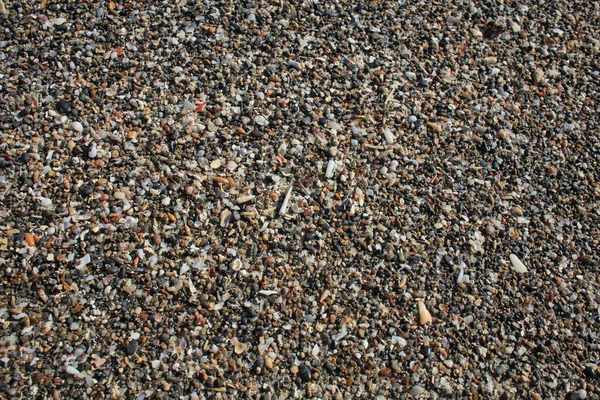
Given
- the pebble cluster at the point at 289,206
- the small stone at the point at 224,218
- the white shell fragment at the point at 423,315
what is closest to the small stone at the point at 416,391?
the pebble cluster at the point at 289,206

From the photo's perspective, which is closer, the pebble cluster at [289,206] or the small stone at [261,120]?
the pebble cluster at [289,206]

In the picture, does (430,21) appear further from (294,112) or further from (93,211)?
(93,211)

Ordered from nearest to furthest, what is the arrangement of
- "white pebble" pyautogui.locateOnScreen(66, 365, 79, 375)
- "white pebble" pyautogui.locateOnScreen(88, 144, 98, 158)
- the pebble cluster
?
"white pebble" pyautogui.locateOnScreen(66, 365, 79, 375), the pebble cluster, "white pebble" pyautogui.locateOnScreen(88, 144, 98, 158)

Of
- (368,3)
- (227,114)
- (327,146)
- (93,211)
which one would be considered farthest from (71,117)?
(368,3)

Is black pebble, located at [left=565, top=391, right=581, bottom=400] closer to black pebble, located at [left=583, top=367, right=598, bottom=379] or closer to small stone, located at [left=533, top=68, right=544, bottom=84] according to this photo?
black pebble, located at [left=583, top=367, right=598, bottom=379]

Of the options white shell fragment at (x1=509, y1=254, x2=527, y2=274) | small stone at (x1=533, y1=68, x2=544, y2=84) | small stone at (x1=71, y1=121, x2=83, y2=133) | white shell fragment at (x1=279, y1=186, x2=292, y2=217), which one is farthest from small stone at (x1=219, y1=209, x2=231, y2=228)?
small stone at (x1=533, y1=68, x2=544, y2=84)

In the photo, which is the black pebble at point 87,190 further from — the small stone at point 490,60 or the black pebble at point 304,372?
the small stone at point 490,60
